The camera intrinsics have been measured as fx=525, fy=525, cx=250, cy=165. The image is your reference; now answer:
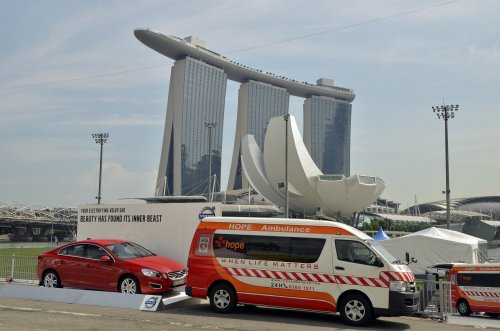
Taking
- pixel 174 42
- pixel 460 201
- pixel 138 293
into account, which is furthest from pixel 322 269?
pixel 460 201

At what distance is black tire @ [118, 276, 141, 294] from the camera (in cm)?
1398

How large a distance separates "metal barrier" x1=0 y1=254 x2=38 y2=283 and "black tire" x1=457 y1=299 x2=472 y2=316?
15.4 m

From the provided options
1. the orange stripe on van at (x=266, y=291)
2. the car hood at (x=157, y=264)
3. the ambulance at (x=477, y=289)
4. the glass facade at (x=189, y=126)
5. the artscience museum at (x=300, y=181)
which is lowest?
the ambulance at (x=477, y=289)

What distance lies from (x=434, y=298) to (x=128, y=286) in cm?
795

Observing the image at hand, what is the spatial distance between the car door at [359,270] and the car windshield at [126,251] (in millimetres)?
6148

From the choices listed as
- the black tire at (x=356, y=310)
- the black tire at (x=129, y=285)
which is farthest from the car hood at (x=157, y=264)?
the black tire at (x=356, y=310)

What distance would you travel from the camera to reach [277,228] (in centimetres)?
1254

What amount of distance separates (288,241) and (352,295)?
1.91 m

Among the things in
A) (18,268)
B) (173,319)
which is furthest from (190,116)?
(173,319)

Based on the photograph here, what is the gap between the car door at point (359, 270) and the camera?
11.3 metres

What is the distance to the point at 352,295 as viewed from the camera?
11539 mm

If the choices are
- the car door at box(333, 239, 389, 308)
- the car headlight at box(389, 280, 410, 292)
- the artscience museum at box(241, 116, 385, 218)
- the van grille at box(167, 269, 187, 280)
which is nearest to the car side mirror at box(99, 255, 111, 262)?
the van grille at box(167, 269, 187, 280)

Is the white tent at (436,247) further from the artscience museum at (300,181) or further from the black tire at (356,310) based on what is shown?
the artscience museum at (300,181)

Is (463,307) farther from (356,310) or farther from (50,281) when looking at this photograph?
(50,281)
